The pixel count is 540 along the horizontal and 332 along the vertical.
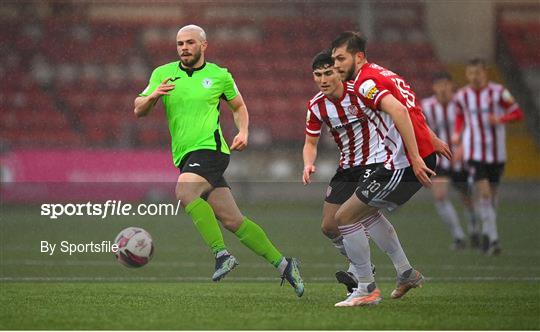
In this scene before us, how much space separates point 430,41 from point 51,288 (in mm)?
15894

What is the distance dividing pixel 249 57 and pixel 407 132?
52.8 ft

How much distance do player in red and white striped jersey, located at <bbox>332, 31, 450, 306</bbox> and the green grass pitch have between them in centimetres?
32

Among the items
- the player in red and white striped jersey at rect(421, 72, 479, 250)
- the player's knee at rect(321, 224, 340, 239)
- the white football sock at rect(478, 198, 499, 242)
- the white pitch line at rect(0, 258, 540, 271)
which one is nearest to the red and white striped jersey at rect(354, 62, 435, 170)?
the player's knee at rect(321, 224, 340, 239)

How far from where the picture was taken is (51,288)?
26.6 ft

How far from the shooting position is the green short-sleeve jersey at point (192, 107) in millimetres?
7598

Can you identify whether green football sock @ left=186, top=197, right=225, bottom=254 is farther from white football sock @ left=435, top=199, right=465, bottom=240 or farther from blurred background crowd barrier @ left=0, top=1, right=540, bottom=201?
blurred background crowd barrier @ left=0, top=1, right=540, bottom=201

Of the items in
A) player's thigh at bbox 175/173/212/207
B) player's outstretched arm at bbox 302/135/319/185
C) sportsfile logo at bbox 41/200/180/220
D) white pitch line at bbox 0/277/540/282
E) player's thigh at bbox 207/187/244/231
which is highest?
player's outstretched arm at bbox 302/135/319/185

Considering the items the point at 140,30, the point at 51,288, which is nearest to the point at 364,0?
the point at 140,30

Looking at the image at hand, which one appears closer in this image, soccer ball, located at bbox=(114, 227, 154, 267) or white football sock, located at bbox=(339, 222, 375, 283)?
white football sock, located at bbox=(339, 222, 375, 283)

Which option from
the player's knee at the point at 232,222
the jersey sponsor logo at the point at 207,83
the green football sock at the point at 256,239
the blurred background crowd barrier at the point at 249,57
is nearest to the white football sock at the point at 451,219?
the green football sock at the point at 256,239

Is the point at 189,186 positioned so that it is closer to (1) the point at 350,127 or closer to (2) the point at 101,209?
(1) the point at 350,127

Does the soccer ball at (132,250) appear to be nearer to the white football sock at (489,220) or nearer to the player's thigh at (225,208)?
the player's thigh at (225,208)

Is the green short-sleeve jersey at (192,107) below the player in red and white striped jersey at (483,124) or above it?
above

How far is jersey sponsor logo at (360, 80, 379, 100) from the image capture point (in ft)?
22.0
